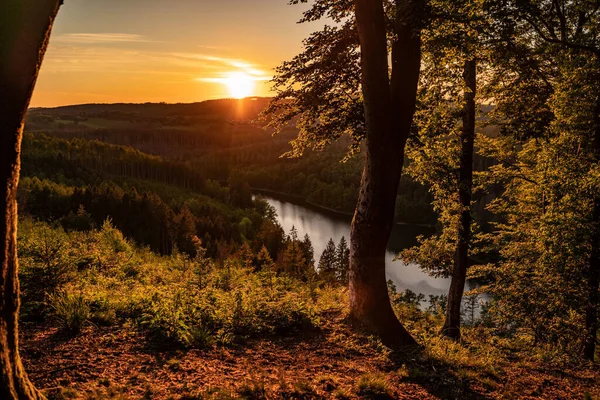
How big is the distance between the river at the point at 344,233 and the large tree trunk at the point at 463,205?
3263 centimetres

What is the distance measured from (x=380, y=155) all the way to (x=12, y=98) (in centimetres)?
530

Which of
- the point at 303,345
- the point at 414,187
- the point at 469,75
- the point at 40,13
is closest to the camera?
the point at 40,13

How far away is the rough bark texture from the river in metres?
36.3

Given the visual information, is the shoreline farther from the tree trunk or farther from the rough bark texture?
the rough bark texture

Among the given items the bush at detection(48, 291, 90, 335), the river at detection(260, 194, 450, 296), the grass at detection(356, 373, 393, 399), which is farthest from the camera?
the river at detection(260, 194, 450, 296)

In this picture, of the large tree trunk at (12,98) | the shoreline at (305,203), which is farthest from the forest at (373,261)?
the shoreline at (305,203)

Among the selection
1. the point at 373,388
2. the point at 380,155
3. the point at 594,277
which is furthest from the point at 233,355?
A: the point at 594,277

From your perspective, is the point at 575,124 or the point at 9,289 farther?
the point at 575,124

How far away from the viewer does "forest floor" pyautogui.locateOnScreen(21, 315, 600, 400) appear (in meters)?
4.04

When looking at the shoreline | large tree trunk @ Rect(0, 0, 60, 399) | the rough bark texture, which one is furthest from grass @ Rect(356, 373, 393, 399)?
the shoreline

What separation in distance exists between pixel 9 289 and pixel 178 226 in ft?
182

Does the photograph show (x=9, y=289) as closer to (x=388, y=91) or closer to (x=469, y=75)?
(x=388, y=91)

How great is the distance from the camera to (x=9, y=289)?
266 centimetres

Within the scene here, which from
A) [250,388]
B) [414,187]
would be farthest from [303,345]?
[414,187]
